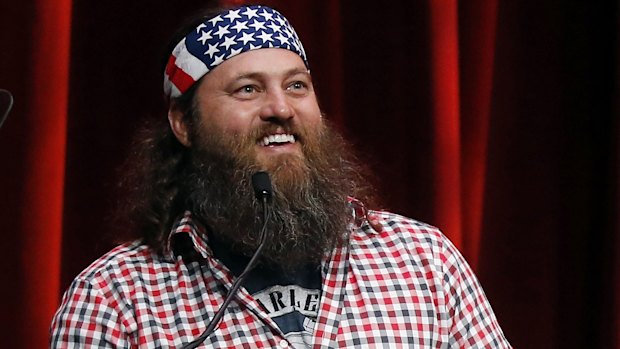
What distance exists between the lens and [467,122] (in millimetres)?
2209

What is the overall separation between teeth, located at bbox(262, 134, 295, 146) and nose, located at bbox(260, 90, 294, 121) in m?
0.03

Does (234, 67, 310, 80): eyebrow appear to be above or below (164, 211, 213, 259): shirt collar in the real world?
above

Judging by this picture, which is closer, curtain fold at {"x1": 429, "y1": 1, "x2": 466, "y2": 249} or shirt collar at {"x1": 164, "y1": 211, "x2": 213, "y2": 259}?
shirt collar at {"x1": 164, "y1": 211, "x2": 213, "y2": 259}

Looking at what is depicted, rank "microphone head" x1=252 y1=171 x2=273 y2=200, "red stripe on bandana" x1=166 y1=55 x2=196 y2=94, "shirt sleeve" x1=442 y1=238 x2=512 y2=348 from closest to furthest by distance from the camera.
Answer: "microphone head" x1=252 y1=171 x2=273 y2=200 → "shirt sleeve" x1=442 y1=238 x2=512 y2=348 → "red stripe on bandana" x1=166 y1=55 x2=196 y2=94

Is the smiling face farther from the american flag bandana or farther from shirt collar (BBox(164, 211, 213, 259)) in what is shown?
shirt collar (BBox(164, 211, 213, 259))

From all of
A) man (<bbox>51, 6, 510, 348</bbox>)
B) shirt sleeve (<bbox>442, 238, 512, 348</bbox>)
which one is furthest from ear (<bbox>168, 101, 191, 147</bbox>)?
shirt sleeve (<bbox>442, 238, 512, 348</bbox>)

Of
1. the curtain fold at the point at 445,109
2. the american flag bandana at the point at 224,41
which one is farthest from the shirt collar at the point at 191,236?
the curtain fold at the point at 445,109

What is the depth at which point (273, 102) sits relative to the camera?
160 centimetres

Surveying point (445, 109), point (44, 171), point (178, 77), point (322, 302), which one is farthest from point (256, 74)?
point (445, 109)

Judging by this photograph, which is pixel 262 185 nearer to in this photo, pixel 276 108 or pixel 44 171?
pixel 276 108

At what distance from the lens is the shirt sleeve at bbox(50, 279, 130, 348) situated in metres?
1.47

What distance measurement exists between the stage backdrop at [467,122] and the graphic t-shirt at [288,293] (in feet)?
1.44

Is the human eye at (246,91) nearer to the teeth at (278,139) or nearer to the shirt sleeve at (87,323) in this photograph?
the teeth at (278,139)

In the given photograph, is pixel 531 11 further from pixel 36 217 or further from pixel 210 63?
pixel 36 217
